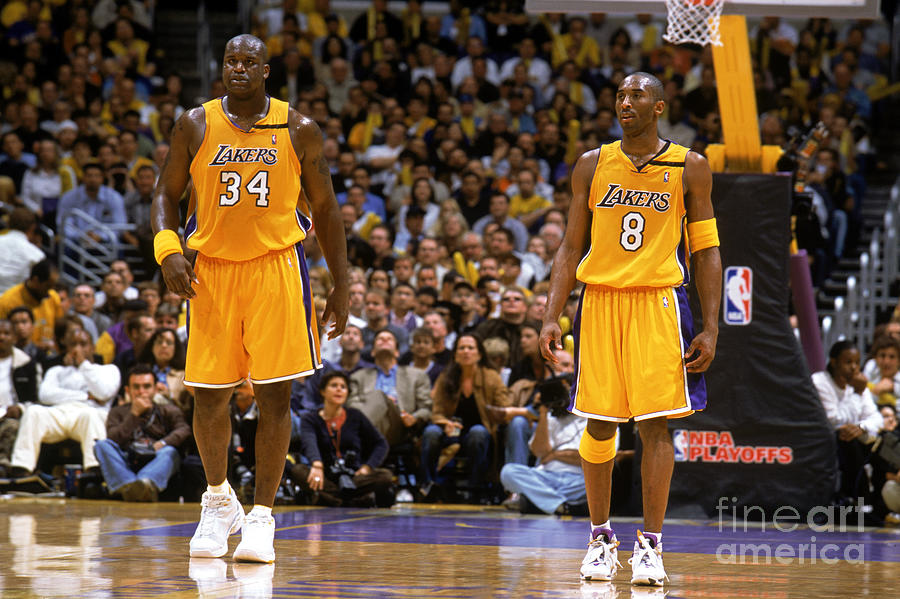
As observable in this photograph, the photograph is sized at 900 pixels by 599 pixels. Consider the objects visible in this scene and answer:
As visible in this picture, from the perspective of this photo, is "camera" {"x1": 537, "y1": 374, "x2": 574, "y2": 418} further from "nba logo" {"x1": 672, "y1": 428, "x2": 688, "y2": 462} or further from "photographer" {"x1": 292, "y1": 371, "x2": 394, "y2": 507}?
"photographer" {"x1": 292, "y1": 371, "x2": 394, "y2": 507}

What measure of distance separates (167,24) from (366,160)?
227 inches

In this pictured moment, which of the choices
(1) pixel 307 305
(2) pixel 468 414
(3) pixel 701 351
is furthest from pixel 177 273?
(2) pixel 468 414

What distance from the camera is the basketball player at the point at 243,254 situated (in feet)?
18.1

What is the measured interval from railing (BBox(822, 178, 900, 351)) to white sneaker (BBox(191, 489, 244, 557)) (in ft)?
23.8

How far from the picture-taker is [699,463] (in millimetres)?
8805

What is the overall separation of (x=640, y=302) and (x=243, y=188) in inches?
74.2

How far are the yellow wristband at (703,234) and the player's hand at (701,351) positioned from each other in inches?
16.5

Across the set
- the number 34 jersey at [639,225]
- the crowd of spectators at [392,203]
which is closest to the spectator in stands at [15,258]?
the crowd of spectators at [392,203]

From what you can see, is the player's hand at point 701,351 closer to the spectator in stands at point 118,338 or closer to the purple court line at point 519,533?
the purple court line at point 519,533

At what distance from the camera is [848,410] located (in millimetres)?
9430

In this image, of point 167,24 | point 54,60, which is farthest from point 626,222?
point 167,24

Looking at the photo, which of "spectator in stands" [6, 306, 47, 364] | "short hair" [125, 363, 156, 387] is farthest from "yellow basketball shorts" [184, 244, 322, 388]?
"spectator in stands" [6, 306, 47, 364]

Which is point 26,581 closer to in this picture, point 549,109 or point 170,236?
point 170,236

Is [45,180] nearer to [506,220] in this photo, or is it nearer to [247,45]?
[506,220]
